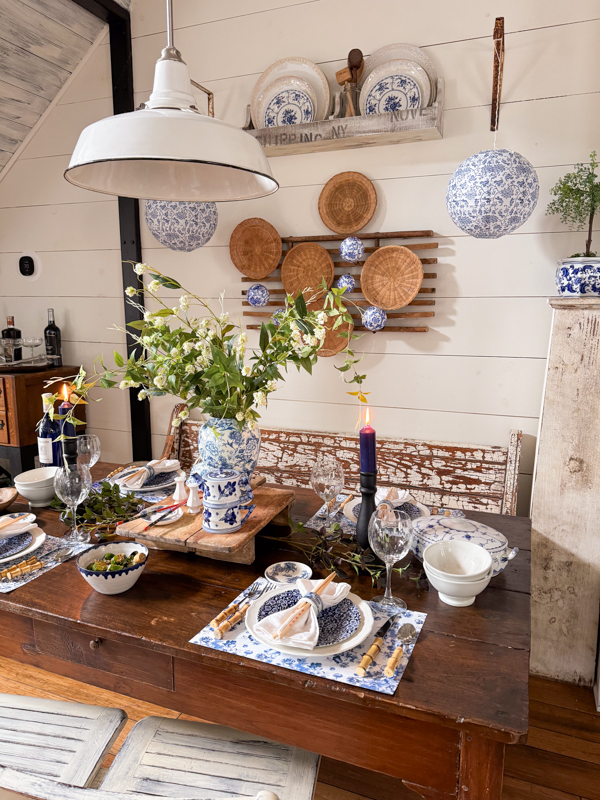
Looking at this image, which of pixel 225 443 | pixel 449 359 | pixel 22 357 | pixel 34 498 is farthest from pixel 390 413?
pixel 22 357

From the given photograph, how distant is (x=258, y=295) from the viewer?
8.68 ft

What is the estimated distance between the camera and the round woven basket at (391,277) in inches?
92.8

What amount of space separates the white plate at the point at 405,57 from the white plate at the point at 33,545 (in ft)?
6.95

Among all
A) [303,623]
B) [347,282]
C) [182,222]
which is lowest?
[303,623]

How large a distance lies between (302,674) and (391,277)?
1.78 meters

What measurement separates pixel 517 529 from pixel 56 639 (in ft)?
3.89

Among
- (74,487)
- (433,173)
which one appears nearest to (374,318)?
(433,173)

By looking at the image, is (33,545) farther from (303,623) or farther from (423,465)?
(423,465)

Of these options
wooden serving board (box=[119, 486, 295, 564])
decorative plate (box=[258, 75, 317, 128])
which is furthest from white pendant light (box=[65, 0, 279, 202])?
decorative plate (box=[258, 75, 317, 128])

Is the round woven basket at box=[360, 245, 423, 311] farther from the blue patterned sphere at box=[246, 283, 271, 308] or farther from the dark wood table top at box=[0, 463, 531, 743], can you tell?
the dark wood table top at box=[0, 463, 531, 743]

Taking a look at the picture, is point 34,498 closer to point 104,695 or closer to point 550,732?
point 104,695

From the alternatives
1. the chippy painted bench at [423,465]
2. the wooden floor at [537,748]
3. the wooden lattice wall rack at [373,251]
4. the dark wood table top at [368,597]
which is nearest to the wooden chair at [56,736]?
the dark wood table top at [368,597]

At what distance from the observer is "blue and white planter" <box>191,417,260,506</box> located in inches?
56.3

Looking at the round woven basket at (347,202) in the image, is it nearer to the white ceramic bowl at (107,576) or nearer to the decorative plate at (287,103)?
the decorative plate at (287,103)
